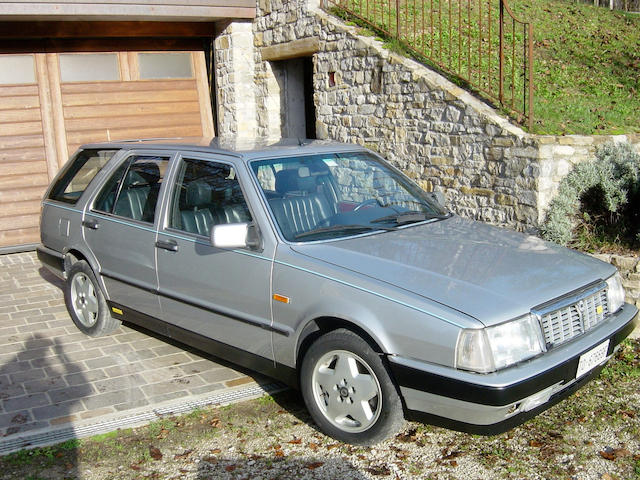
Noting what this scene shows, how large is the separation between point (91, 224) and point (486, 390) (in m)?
3.81

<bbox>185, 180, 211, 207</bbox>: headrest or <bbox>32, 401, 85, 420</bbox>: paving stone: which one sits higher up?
<bbox>185, 180, 211, 207</bbox>: headrest

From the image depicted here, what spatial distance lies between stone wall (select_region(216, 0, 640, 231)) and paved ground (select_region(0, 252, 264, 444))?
4112 millimetres

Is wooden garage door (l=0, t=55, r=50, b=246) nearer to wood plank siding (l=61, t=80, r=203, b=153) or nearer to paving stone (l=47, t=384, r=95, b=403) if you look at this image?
wood plank siding (l=61, t=80, r=203, b=153)

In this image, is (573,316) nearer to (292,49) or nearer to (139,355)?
(139,355)

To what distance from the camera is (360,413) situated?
3943 millimetres

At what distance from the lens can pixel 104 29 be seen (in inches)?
418

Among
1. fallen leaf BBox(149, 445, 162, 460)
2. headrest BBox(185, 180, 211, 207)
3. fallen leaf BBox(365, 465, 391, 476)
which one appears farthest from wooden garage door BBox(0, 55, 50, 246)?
fallen leaf BBox(365, 465, 391, 476)

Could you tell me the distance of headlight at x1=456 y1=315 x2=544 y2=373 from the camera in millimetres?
3449

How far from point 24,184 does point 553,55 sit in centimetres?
865

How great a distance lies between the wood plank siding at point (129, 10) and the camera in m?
9.40

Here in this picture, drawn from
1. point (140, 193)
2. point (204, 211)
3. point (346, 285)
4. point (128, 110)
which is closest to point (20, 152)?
point (128, 110)

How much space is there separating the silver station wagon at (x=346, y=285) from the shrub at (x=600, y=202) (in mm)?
2759

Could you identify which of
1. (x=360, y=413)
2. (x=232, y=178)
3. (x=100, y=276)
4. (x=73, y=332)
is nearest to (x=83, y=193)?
(x=100, y=276)

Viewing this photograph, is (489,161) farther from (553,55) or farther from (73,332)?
(73,332)
